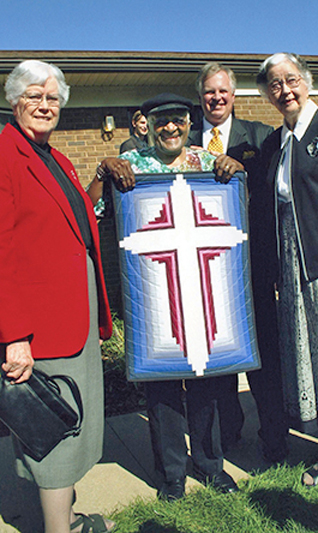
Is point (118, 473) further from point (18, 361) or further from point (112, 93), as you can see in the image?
point (112, 93)

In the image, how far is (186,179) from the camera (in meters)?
2.44

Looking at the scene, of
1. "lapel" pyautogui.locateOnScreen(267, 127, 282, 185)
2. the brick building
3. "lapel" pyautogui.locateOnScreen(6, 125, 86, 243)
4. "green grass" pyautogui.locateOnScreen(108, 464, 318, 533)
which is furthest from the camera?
the brick building

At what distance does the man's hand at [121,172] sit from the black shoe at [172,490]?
1524 mm

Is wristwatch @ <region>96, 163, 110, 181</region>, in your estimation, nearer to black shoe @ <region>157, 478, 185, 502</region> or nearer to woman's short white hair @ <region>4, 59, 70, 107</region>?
woman's short white hair @ <region>4, 59, 70, 107</region>

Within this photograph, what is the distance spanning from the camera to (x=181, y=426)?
2.54 m

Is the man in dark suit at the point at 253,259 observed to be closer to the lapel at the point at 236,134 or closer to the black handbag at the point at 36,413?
the lapel at the point at 236,134

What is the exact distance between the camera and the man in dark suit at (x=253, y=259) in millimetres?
2742

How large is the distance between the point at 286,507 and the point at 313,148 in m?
1.77

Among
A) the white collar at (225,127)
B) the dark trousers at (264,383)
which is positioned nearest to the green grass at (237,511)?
the dark trousers at (264,383)

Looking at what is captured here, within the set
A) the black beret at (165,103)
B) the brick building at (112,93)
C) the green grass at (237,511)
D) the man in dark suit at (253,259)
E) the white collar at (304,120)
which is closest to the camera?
the green grass at (237,511)

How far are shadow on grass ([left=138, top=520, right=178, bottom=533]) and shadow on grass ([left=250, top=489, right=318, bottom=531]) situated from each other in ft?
1.50

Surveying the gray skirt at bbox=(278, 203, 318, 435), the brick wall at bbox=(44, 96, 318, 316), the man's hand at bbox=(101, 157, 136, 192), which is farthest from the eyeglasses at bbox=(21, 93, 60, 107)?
the brick wall at bbox=(44, 96, 318, 316)

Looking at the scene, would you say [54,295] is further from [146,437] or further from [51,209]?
[146,437]

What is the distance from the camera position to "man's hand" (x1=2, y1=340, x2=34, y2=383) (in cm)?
179
